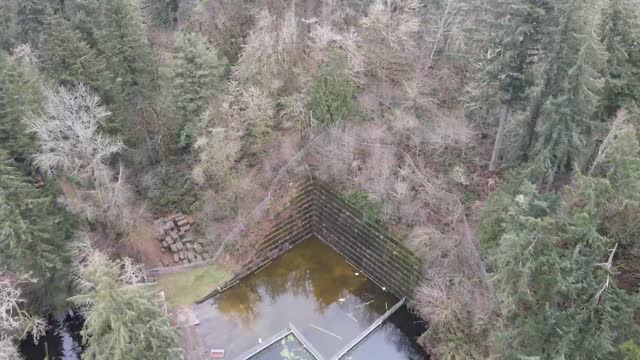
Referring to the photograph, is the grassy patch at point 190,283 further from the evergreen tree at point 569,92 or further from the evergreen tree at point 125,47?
the evergreen tree at point 569,92

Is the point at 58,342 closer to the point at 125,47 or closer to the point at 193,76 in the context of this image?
the point at 193,76

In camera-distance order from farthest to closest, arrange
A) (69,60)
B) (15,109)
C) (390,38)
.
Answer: (390,38), (69,60), (15,109)

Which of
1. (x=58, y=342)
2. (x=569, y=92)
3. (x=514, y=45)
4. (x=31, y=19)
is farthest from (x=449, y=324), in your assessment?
(x=31, y=19)

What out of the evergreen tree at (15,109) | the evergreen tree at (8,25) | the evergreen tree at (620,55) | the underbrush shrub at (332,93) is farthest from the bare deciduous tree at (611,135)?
the evergreen tree at (8,25)

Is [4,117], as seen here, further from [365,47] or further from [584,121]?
[584,121]

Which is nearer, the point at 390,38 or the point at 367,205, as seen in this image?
the point at 367,205

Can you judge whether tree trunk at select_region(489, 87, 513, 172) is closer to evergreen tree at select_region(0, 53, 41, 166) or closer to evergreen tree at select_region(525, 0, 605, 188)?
evergreen tree at select_region(525, 0, 605, 188)

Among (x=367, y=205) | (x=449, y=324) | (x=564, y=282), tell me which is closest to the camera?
(x=564, y=282)
